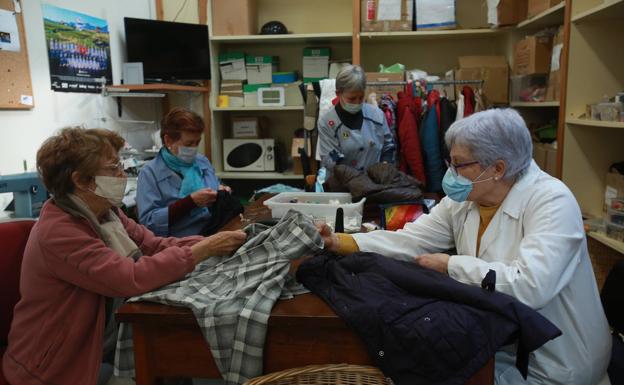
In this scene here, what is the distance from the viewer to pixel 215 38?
14.2 feet

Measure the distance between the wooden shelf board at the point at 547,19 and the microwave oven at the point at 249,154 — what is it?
2.22 m

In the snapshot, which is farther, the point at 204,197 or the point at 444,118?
the point at 444,118

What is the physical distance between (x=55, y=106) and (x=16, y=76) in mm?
389

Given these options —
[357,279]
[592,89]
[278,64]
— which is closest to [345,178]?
[357,279]

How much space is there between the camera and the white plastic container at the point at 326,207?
6.65ft

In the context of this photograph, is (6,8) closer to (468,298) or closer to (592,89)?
(468,298)

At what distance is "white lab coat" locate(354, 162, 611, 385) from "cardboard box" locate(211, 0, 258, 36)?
3383 mm

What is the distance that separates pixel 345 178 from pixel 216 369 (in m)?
1.27

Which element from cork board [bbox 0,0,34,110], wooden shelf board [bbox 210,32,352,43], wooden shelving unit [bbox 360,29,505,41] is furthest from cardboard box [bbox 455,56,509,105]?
cork board [bbox 0,0,34,110]

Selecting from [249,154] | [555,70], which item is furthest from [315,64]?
[555,70]

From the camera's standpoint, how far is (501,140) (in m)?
1.43

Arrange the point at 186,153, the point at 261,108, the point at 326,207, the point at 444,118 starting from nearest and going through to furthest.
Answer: the point at 326,207, the point at 186,153, the point at 444,118, the point at 261,108

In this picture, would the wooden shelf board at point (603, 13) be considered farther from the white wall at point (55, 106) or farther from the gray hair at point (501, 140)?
the white wall at point (55, 106)

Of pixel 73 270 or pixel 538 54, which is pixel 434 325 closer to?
Answer: pixel 73 270
